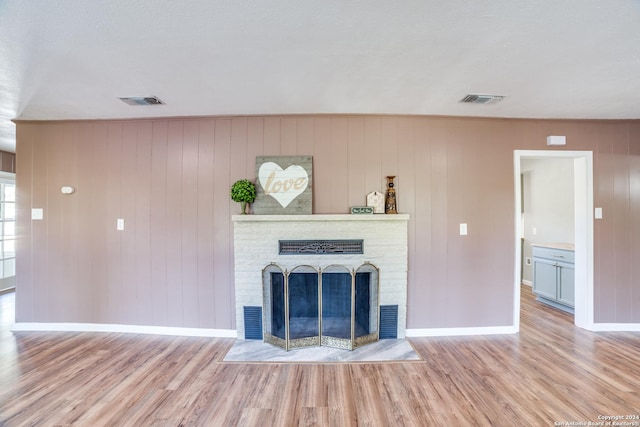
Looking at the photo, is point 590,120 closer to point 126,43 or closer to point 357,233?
point 357,233

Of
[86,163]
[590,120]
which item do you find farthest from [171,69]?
[590,120]

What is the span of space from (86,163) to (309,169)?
2626 mm

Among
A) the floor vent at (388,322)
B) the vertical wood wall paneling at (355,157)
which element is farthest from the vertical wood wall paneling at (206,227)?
the floor vent at (388,322)

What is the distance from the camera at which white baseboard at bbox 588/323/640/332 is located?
125 inches

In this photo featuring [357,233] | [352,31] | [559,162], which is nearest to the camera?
[352,31]

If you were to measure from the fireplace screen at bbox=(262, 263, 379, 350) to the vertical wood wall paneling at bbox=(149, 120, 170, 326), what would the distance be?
123cm

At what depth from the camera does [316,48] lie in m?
1.85

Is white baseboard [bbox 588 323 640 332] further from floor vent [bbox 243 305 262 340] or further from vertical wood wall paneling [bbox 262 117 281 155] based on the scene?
vertical wood wall paneling [bbox 262 117 281 155]

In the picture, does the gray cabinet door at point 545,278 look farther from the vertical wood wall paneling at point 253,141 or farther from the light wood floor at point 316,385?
the vertical wood wall paneling at point 253,141

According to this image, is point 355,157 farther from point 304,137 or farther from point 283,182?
point 283,182

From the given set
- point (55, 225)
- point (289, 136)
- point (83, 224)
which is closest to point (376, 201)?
point (289, 136)

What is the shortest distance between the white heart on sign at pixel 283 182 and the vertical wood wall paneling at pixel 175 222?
0.98m

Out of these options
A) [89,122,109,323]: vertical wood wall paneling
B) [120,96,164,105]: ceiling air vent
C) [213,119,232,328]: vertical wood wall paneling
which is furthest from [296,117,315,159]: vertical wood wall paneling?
[89,122,109,323]: vertical wood wall paneling

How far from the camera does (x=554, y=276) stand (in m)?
3.94
